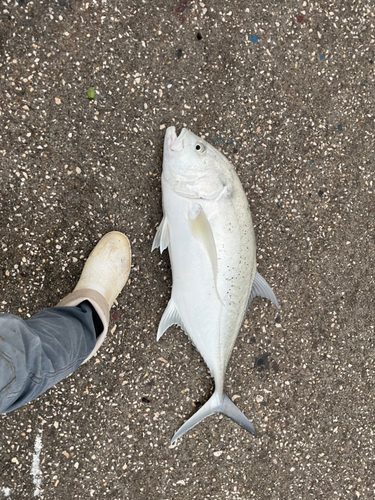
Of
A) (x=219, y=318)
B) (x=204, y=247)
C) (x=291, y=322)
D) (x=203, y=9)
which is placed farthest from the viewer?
(x=291, y=322)

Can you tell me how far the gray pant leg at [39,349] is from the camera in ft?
4.58

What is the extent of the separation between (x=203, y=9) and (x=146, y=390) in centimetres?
288

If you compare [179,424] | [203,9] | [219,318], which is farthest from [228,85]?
[179,424]

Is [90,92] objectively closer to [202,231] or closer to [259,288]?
[202,231]

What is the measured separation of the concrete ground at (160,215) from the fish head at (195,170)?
35 centimetres

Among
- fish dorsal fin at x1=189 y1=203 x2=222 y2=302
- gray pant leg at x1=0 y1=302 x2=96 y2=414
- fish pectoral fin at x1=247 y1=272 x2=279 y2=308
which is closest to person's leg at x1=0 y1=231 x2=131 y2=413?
gray pant leg at x1=0 y1=302 x2=96 y2=414

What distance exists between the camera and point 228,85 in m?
2.50

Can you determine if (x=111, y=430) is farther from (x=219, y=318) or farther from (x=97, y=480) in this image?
(x=219, y=318)

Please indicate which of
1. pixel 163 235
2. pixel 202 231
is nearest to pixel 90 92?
pixel 163 235

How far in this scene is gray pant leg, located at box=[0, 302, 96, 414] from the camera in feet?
4.58

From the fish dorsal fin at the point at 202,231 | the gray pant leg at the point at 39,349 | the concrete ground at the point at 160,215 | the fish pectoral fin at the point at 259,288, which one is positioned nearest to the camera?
the gray pant leg at the point at 39,349

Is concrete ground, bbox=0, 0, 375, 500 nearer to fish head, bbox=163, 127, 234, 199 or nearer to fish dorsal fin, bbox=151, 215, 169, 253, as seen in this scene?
fish dorsal fin, bbox=151, 215, 169, 253

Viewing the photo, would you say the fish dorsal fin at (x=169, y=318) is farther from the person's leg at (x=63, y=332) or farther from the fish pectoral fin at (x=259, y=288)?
the fish pectoral fin at (x=259, y=288)

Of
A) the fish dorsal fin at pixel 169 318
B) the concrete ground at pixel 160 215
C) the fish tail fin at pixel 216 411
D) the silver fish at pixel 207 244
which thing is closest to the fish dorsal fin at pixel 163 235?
the silver fish at pixel 207 244
